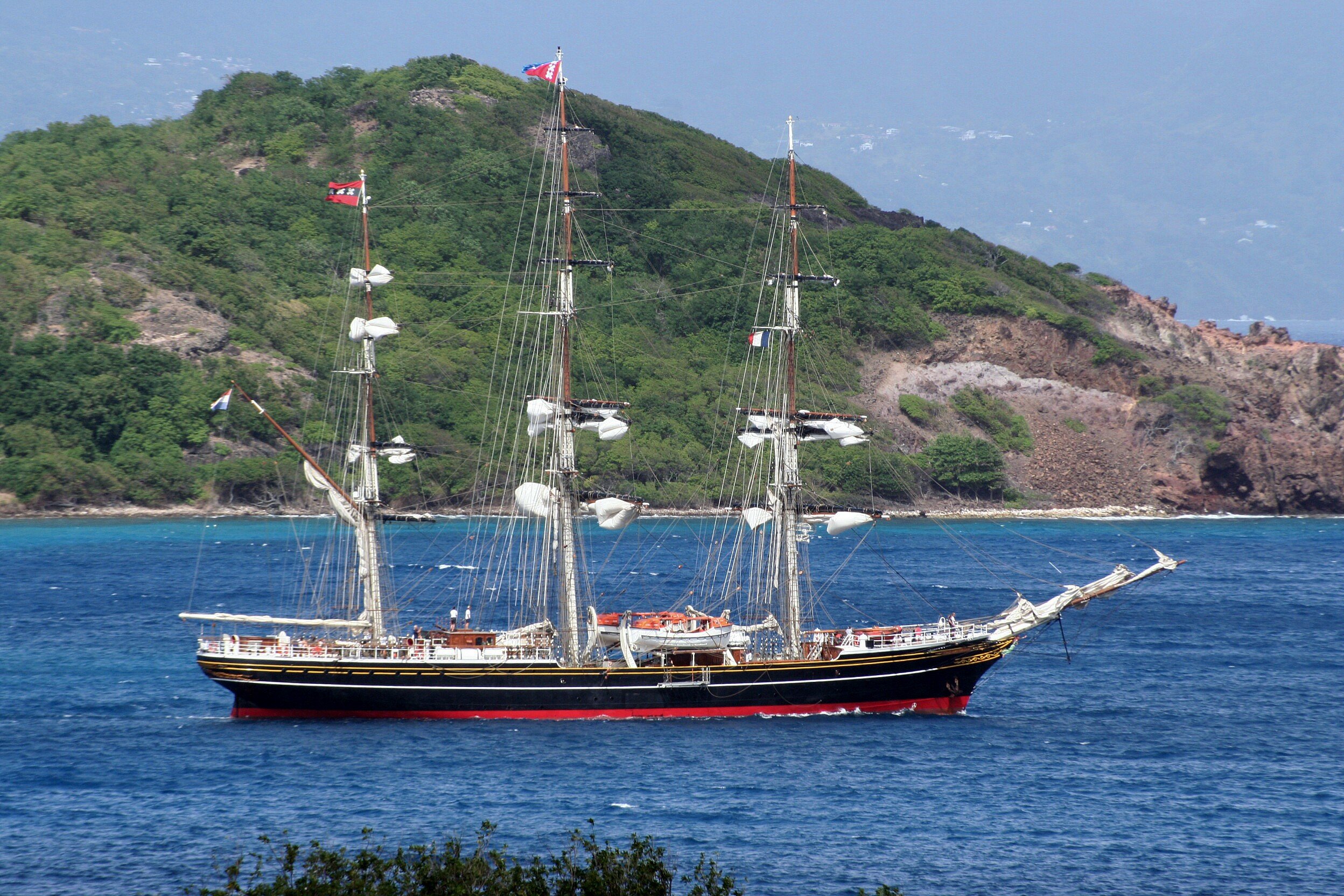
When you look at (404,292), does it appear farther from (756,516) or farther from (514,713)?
(514,713)

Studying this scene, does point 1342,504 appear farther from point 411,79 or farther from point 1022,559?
point 411,79

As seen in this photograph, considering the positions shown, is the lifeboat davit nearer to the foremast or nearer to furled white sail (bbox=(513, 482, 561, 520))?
the foremast

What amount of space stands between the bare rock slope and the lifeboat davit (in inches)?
3732

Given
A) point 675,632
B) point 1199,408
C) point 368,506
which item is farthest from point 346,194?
point 1199,408

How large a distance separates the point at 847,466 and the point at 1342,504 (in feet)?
169

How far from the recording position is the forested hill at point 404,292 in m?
132

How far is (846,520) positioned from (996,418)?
98554mm

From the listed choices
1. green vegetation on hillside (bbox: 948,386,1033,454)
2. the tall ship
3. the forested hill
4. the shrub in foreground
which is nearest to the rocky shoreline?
the forested hill

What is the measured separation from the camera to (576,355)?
134m

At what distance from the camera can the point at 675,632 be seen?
55281 millimetres

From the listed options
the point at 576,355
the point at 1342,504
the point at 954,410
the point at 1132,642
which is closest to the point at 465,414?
the point at 576,355

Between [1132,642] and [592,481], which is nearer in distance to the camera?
[1132,642]

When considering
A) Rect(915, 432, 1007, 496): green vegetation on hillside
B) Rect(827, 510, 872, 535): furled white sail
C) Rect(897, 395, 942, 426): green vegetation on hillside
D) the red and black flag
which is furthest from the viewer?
Rect(897, 395, 942, 426): green vegetation on hillside

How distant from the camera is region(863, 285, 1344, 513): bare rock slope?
149m
